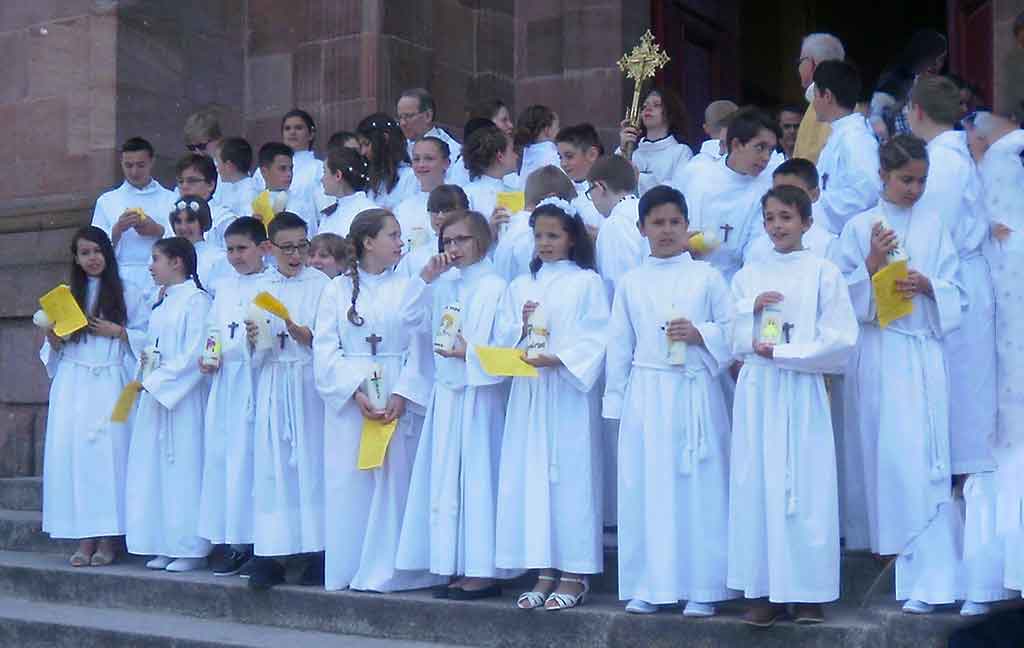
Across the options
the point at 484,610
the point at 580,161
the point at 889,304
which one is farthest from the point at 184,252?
the point at 889,304

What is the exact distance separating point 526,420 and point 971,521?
278 cm

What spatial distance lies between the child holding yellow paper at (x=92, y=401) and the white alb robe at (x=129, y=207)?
0.73 meters

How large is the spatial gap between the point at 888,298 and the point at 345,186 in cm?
354

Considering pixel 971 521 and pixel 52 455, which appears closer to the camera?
pixel 971 521

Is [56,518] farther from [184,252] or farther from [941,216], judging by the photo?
[941,216]

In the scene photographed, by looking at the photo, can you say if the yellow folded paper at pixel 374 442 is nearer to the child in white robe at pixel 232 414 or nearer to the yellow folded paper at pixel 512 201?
the child in white robe at pixel 232 414

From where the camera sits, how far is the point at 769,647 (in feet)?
19.8

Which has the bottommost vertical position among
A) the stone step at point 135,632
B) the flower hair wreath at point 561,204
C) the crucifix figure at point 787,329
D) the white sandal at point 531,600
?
the stone step at point 135,632

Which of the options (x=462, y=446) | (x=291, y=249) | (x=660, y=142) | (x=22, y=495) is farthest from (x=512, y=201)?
(x=22, y=495)

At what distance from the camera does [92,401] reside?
873 cm

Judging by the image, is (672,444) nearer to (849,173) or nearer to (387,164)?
(849,173)

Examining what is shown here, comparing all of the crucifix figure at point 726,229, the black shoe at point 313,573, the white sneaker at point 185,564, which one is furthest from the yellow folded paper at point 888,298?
the white sneaker at point 185,564

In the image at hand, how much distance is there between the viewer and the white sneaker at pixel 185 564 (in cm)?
827

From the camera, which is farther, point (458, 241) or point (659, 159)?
point (659, 159)
